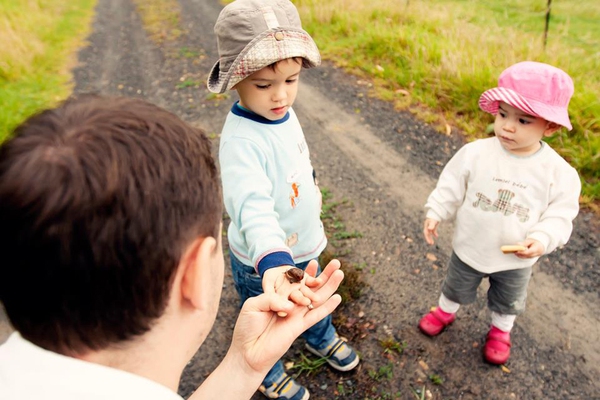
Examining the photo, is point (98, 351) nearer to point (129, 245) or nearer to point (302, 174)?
point (129, 245)

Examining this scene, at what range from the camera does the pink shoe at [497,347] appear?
2559 mm

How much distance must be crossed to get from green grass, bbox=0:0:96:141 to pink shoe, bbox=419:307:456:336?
444 cm

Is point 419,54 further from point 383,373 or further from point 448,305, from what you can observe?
point 383,373

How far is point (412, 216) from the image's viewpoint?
12.7 feet

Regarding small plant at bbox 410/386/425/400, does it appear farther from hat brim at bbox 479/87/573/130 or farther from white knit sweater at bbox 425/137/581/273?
hat brim at bbox 479/87/573/130

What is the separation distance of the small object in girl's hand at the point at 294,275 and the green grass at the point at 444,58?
3362 mm

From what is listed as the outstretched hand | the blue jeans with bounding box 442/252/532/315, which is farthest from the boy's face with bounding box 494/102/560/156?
the outstretched hand

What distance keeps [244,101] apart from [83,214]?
127cm

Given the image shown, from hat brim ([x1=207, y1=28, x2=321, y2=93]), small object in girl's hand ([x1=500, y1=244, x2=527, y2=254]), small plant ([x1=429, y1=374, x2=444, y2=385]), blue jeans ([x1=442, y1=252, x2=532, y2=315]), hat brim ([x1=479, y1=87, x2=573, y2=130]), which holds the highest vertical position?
hat brim ([x1=207, y1=28, x2=321, y2=93])

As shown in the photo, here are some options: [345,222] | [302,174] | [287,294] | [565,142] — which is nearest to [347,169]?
[345,222]

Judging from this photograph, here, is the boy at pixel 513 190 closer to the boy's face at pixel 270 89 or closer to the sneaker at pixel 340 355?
the sneaker at pixel 340 355

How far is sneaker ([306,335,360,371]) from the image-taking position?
2.54 meters

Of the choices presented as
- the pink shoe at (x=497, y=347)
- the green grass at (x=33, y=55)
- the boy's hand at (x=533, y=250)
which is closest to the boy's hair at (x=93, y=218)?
the boy's hand at (x=533, y=250)

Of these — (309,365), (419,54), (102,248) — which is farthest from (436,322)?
(419,54)
